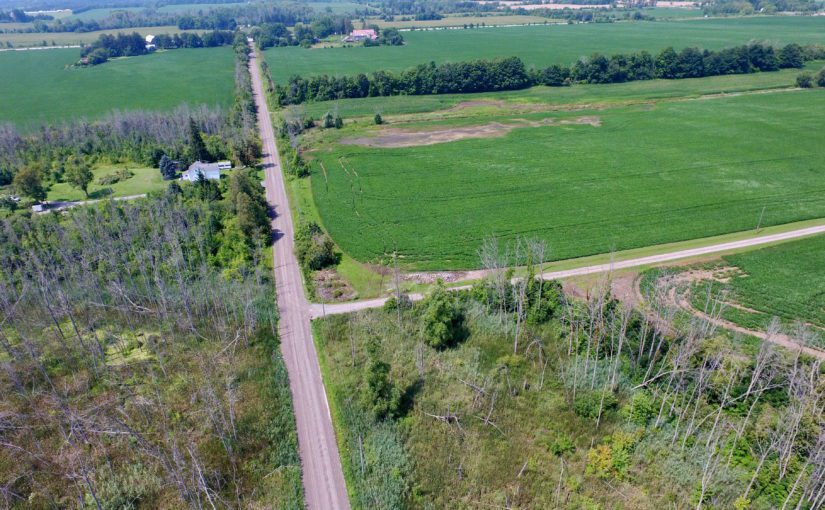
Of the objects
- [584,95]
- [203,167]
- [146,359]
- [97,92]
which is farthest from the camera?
[97,92]

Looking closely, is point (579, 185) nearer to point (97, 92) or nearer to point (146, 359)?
point (146, 359)

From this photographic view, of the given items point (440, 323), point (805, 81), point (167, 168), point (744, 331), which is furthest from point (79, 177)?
point (805, 81)

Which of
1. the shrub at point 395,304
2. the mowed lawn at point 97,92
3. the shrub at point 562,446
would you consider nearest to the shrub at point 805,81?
the shrub at point 395,304

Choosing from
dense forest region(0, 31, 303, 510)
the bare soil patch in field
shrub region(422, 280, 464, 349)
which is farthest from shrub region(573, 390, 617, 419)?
the bare soil patch in field

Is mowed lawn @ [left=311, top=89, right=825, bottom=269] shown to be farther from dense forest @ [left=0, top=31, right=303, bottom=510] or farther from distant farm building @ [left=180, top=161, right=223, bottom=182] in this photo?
distant farm building @ [left=180, top=161, right=223, bottom=182]

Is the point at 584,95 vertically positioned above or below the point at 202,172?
above

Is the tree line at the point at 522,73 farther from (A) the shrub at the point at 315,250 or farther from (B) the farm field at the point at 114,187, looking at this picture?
(A) the shrub at the point at 315,250
